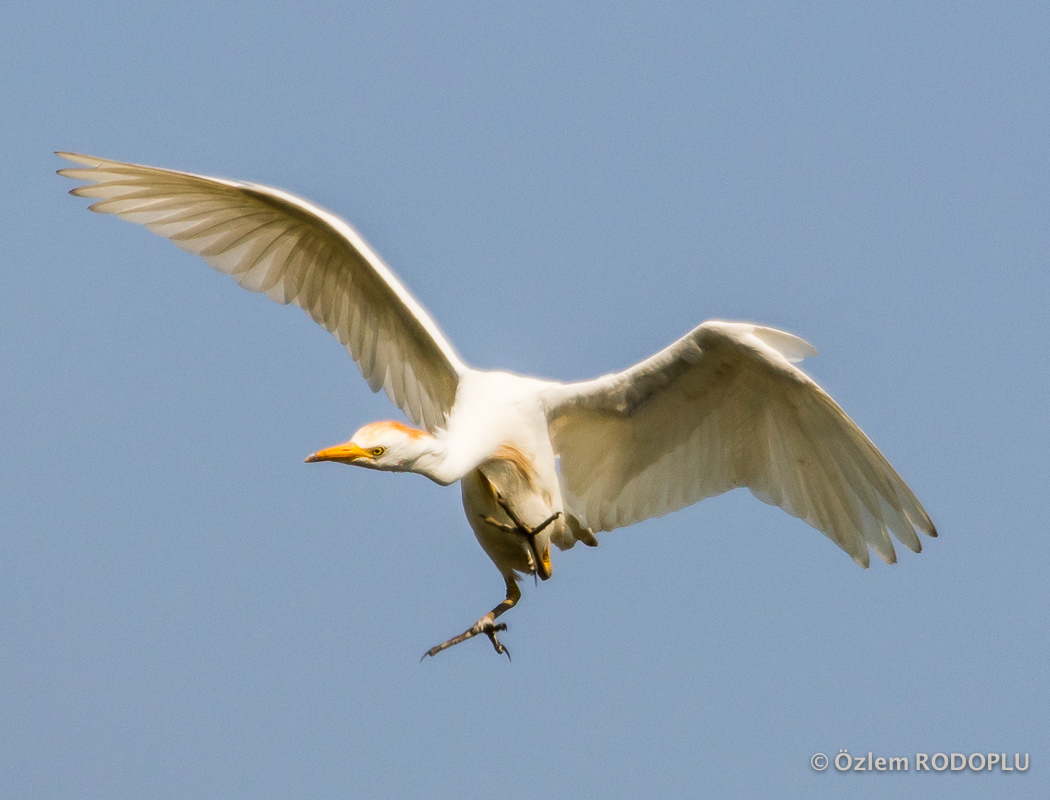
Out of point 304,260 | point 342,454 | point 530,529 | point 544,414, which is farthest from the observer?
point 304,260

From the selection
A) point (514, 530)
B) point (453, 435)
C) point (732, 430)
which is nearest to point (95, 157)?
point (453, 435)

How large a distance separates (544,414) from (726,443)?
54.6 inches

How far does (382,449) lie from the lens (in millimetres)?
8500

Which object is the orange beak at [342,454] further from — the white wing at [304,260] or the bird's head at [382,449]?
the white wing at [304,260]

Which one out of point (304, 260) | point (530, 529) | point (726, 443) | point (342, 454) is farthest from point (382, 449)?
point (726, 443)

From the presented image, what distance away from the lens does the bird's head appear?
8352 mm

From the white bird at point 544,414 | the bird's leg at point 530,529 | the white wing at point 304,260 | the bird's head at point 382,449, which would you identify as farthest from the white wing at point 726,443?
the bird's head at point 382,449

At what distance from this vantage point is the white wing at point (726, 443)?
9.12 metres

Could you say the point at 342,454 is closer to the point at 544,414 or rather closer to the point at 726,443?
the point at 544,414

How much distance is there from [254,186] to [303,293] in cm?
99

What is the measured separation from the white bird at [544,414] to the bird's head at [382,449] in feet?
0.06

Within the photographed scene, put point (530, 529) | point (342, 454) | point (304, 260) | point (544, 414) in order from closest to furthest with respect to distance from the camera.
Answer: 1. point (342, 454)
2. point (530, 529)
3. point (544, 414)
4. point (304, 260)

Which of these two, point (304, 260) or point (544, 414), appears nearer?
point (544, 414)

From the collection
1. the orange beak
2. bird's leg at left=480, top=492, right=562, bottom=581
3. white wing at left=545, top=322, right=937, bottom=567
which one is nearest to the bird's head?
the orange beak
